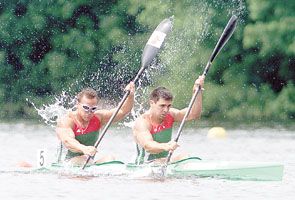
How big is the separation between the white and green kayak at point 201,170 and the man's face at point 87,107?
0.63m

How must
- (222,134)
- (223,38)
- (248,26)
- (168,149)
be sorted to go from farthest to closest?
(248,26) → (222,134) → (223,38) → (168,149)

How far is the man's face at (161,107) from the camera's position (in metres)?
16.5

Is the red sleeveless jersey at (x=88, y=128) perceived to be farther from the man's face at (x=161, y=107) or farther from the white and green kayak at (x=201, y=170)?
the man's face at (x=161, y=107)

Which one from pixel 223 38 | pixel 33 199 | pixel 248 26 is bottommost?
pixel 33 199

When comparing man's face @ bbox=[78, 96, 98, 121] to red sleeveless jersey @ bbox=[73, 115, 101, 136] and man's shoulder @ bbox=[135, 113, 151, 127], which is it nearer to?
red sleeveless jersey @ bbox=[73, 115, 101, 136]

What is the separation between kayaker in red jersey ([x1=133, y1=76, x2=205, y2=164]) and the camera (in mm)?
16391

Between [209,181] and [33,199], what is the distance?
2449 mm

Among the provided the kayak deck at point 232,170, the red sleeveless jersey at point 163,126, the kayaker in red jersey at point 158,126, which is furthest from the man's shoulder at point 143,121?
the kayak deck at point 232,170

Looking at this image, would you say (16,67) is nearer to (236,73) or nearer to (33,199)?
(236,73)

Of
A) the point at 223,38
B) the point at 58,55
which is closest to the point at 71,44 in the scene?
the point at 58,55

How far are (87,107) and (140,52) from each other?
1941cm

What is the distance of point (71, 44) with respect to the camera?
37.2 meters

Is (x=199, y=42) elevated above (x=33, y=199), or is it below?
above

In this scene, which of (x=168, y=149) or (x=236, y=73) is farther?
(x=236, y=73)
